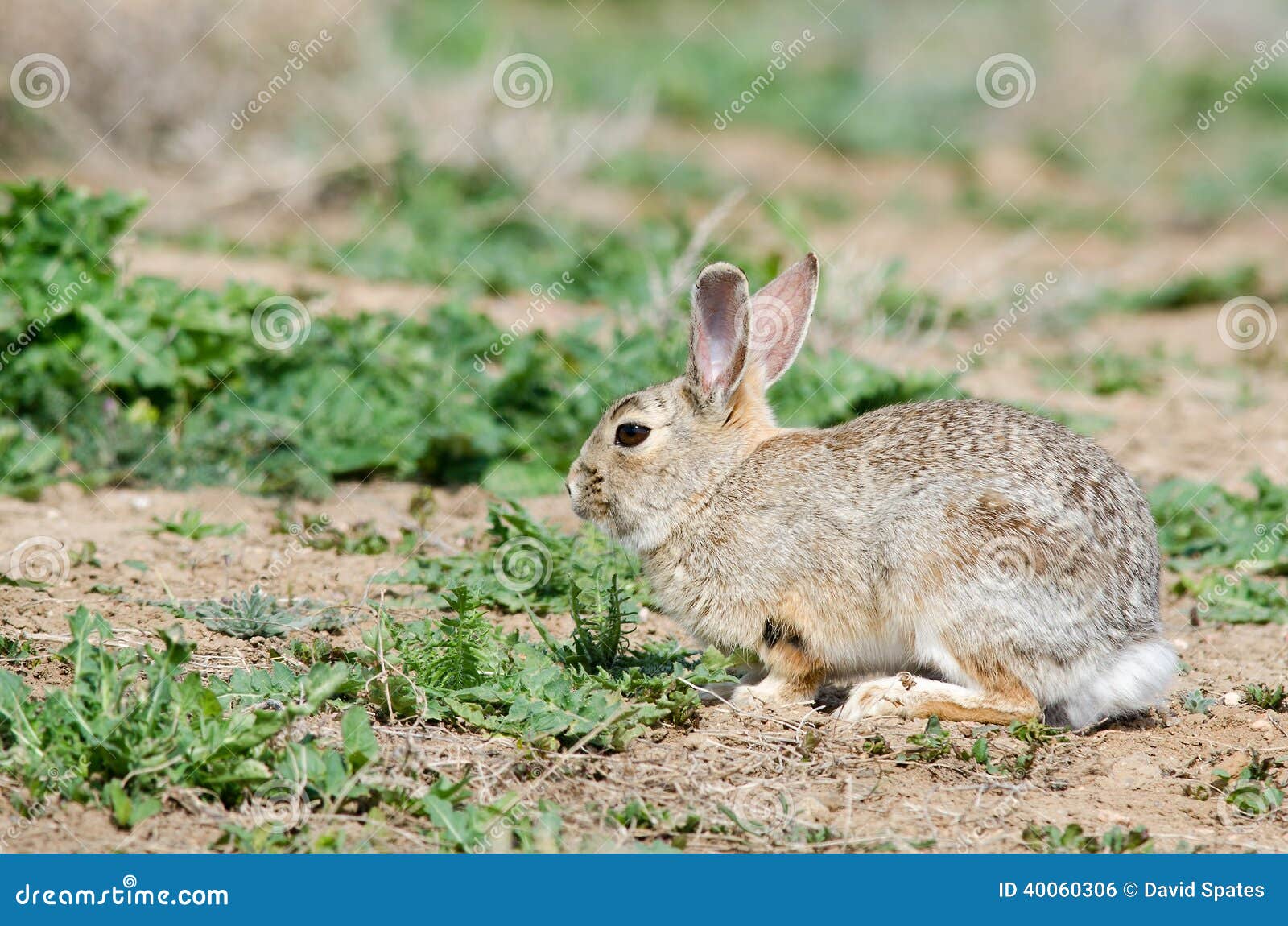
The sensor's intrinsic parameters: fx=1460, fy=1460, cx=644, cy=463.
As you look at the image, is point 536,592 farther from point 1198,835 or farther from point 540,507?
point 1198,835

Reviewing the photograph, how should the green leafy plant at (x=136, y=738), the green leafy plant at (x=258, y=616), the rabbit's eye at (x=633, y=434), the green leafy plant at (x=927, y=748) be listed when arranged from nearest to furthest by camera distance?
1. the green leafy plant at (x=136, y=738)
2. the green leafy plant at (x=927, y=748)
3. the green leafy plant at (x=258, y=616)
4. the rabbit's eye at (x=633, y=434)

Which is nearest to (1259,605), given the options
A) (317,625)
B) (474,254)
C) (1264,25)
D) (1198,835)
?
(1198,835)

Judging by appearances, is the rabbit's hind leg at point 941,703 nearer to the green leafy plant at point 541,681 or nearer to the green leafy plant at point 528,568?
the green leafy plant at point 541,681

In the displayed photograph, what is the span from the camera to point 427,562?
19.6 feet

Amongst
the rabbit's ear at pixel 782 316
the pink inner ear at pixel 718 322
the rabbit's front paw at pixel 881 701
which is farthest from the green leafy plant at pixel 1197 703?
the pink inner ear at pixel 718 322

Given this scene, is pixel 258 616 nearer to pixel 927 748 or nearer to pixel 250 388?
pixel 927 748

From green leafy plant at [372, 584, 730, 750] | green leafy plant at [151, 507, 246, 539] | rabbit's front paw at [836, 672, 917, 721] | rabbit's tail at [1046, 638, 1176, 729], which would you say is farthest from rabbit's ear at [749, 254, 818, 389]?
green leafy plant at [151, 507, 246, 539]

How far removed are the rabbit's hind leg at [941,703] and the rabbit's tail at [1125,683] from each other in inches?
5.8

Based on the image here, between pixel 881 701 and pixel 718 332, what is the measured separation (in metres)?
1.45

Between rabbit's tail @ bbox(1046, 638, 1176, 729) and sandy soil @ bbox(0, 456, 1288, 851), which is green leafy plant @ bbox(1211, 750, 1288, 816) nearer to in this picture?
sandy soil @ bbox(0, 456, 1288, 851)

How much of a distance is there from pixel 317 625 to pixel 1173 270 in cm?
913

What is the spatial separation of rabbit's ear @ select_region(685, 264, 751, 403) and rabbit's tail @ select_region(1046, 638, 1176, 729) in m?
1.59

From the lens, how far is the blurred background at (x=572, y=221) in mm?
7184

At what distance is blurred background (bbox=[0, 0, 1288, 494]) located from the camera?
7184 mm
